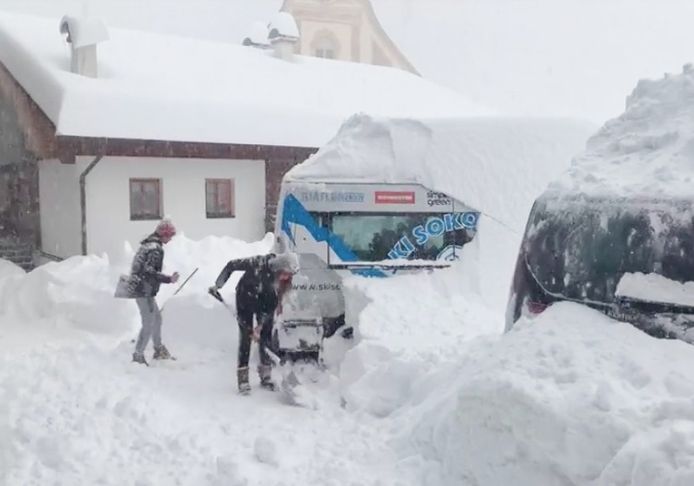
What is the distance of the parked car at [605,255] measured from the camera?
13.4 ft

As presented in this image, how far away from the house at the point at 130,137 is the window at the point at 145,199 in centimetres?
2

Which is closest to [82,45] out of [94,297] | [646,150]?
[94,297]

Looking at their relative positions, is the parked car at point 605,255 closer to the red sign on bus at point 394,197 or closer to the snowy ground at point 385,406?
the snowy ground at point 385,406

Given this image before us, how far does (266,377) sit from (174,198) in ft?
30.2

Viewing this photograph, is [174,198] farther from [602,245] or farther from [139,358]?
[602,245]

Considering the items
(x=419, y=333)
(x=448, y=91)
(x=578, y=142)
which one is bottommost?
(x=419, y=333)

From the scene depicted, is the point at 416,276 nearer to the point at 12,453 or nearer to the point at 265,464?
the point at 265,464

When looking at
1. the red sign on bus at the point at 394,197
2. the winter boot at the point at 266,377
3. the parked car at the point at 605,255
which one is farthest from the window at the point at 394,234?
the parked car at the point at 605,255

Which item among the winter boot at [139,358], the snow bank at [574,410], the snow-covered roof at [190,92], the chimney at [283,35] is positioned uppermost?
the chimney at [283,35]

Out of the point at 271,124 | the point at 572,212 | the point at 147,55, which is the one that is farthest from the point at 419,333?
the point at 147,55

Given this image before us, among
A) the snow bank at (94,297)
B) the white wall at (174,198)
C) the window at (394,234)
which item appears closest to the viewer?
the window at (394,234)

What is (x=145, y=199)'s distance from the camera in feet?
51.4

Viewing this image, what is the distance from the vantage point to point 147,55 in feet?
61.0

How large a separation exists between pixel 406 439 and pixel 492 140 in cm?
496
